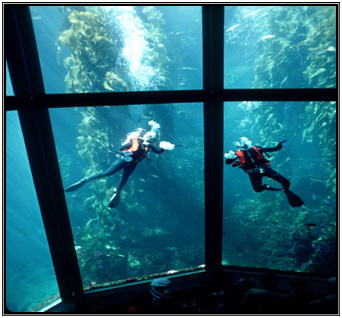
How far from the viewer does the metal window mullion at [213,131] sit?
7.84 feet

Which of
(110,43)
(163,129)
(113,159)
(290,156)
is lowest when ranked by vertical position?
(290,156)

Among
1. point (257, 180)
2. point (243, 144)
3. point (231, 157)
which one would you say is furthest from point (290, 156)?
point (231, 157)

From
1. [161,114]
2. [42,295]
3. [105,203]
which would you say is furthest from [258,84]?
[42,295]

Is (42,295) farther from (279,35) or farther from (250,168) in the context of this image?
(279,35)

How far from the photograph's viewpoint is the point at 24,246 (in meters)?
33.5

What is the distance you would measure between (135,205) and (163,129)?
195 inches

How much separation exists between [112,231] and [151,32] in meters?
10.6

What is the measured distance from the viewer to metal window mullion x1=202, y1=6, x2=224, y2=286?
2.39m

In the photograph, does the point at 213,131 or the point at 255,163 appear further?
the point at 255,163

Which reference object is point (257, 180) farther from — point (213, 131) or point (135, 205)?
point (135, 205)

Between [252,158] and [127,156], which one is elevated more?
[127,156]

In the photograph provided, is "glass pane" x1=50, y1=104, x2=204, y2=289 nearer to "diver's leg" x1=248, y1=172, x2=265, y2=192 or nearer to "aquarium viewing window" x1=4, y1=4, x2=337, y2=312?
"aquarium viewing window" x1=4, y1=4, x2=337, y2=312

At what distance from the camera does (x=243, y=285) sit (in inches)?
91.6

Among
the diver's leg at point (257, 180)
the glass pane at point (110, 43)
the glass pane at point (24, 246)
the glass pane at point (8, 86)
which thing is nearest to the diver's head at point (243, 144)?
the diver's leg at point (257, 180)
